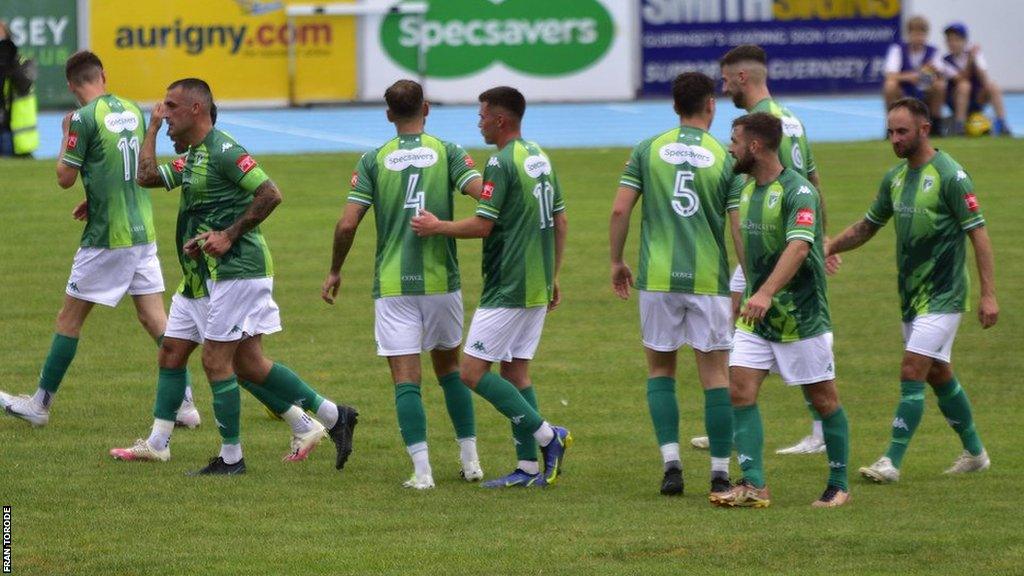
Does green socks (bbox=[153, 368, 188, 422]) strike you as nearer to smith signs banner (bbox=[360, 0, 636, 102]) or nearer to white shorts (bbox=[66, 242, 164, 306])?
white shorts (bbox=[66, 242, 164, 306])

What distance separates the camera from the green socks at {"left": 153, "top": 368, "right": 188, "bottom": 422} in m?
9.45

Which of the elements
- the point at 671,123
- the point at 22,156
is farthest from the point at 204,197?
the point at 671,123

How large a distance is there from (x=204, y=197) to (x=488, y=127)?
1.53m

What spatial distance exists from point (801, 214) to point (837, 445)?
1192 mm

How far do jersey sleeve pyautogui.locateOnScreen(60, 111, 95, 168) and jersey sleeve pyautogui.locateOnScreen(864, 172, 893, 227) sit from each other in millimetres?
4557

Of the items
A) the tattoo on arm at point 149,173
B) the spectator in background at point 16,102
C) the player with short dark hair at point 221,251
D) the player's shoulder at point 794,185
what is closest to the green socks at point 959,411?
the player's shoulder at point 794,185

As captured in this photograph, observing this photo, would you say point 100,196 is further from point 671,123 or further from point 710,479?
point 671,123

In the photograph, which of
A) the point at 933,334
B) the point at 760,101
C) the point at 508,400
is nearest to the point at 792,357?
the point at 933,334

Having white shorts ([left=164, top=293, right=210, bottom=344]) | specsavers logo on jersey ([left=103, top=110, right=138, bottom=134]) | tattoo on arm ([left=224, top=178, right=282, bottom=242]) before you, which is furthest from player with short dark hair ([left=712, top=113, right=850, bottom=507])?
specsavers logo on jersey ([left=103, top=110, right=138, bottom=134])

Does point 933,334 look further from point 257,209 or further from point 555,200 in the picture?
point 257,209

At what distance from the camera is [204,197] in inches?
354

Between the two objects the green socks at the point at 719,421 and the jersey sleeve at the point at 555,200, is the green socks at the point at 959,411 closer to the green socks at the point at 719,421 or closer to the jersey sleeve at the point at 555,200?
the green socks at the point at 719,421

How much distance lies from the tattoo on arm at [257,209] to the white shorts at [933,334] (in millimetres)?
3415

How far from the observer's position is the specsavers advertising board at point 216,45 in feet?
97.0
